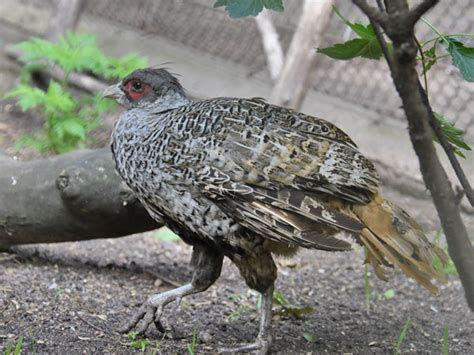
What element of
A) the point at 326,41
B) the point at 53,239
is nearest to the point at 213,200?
the point at 53,239

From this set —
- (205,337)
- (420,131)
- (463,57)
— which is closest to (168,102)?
(205,337)

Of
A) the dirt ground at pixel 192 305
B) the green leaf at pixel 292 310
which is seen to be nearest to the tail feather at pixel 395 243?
the dirt ground at pixel 192 305

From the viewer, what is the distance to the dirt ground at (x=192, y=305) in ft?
12.5

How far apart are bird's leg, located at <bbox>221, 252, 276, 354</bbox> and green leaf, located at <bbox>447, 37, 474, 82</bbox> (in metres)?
1.34

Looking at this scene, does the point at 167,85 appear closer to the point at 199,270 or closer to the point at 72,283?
the point at 199,270

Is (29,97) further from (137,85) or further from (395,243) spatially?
(395,243)

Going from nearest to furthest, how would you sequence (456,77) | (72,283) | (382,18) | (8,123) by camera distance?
(382,18)
(72,283)
(456,77)
(8,123)

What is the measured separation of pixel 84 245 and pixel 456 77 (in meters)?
4.22

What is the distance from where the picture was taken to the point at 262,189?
336 cm

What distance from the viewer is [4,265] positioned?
4.89m

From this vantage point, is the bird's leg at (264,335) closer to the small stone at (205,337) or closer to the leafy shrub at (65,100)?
the small stone at (205,337)

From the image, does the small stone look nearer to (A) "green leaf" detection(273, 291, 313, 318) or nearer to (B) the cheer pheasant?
(B) the cheer pheasant

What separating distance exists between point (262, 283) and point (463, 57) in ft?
4.92

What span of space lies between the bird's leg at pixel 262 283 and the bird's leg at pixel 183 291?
269 mm
